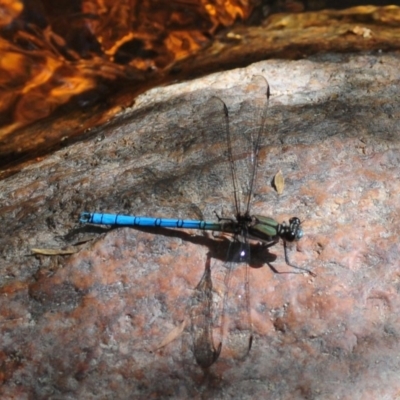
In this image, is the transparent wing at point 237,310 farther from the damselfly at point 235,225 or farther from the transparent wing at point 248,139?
the transparent wing at point 248,139

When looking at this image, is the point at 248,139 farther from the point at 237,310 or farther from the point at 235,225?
the point at 237,310

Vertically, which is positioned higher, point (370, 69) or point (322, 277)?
point (370, 69)

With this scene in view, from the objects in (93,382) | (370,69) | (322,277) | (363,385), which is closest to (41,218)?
(93,382)

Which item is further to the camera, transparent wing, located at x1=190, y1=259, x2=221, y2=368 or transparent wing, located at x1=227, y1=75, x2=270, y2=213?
transparent wing, located at x1=227, y1=75, x2=270, y2=213

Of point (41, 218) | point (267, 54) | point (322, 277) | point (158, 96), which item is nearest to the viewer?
point (322, 277)

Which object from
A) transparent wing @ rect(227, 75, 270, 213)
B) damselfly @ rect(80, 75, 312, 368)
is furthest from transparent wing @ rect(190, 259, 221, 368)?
transparent wing @ rect(227, 75, 270, 213)

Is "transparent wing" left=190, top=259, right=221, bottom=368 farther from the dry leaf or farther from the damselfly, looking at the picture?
the dry leaf

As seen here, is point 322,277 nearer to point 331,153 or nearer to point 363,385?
point 363,385

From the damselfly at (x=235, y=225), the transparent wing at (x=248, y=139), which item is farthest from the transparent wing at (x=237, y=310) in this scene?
the transparent wing at (x=248, y=139)

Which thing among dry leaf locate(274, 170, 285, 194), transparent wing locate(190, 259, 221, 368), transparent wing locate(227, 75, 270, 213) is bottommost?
transparent wing locate(190, 259, 221, 368)
